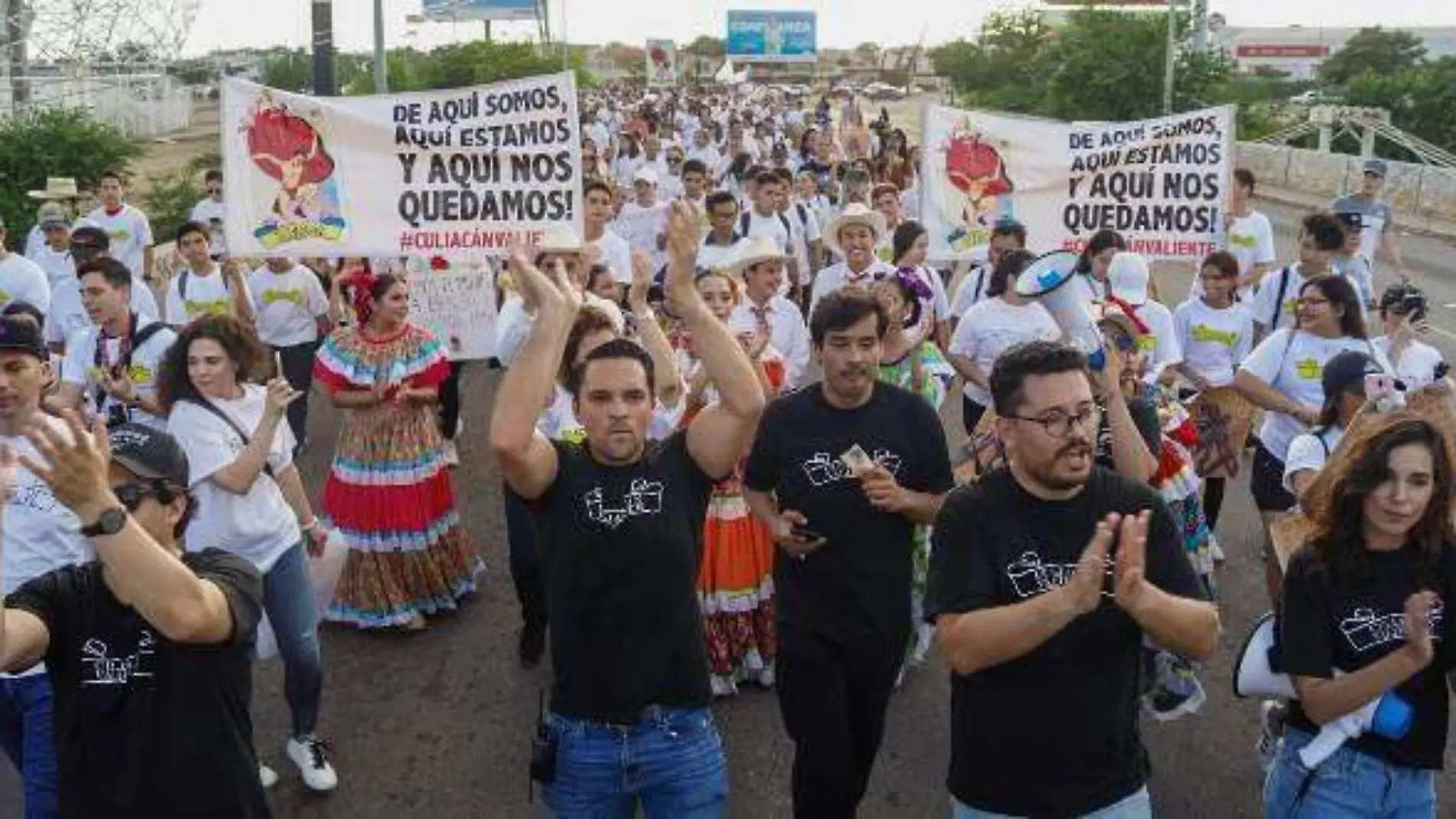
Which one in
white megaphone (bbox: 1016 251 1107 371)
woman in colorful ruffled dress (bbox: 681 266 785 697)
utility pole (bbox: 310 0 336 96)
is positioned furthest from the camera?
utility pole (bbox: 310 0 336 96)

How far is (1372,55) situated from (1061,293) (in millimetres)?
57483

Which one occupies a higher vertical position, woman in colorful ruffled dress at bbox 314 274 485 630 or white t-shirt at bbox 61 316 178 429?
white t-shirt at bbox 61 316 178 429

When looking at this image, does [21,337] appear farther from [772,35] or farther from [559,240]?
[772,35]

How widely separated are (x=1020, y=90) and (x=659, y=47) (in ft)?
85.3

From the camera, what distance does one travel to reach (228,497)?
4.49 m

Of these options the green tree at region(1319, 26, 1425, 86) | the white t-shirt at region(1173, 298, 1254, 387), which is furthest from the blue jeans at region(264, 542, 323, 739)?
the green tree at region(1319, 26, 1425, 86)

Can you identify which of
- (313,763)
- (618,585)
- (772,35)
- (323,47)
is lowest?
(313,763)

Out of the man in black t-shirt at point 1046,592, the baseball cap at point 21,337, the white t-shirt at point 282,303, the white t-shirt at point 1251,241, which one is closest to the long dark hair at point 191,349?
the baseball cap at point 21,337

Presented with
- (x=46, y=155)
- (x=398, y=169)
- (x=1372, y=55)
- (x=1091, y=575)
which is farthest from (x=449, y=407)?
(x=1372, y=55)

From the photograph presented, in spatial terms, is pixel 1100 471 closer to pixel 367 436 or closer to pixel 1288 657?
pixel 1288 657

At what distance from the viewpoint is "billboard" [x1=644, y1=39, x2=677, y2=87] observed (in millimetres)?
64188

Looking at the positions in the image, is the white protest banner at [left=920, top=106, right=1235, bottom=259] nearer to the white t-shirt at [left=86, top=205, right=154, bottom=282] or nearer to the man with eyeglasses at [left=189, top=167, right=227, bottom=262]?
the man with eyeglasses at [left=189, top=167, right=227, bottom=262]

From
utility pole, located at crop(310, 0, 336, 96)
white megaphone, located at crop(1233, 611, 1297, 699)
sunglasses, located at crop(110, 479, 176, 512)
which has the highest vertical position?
utility pole, located at crop(310, 0, 336, 96)

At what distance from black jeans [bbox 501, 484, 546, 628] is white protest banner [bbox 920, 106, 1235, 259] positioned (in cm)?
388
